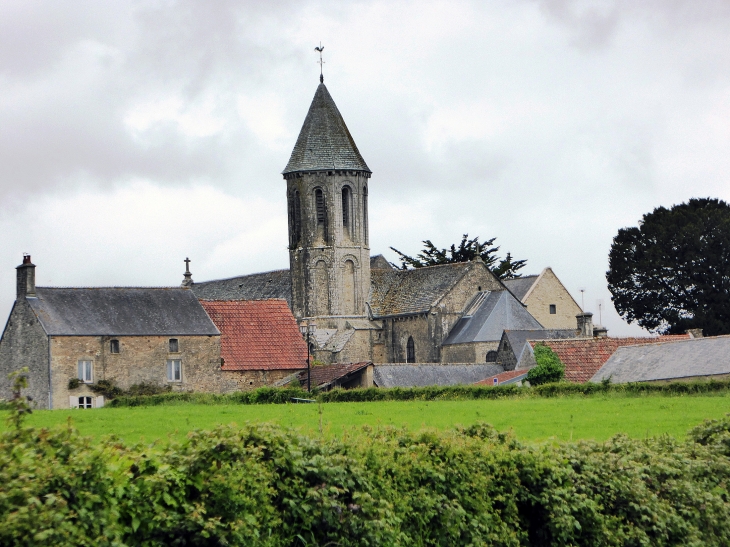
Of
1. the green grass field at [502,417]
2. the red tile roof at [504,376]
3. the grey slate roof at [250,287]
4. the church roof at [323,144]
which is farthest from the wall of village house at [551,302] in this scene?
the green grass field at [502,417]

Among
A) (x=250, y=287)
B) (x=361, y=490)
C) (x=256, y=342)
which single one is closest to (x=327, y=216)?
(x=250, y=287)

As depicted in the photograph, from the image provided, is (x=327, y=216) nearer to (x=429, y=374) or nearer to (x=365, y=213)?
(x=365, y=213)

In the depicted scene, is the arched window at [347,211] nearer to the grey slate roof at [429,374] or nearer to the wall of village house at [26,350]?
the grey slate roof at [429,374]

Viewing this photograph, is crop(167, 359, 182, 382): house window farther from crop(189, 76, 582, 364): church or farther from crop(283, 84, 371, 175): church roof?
crop(283, 84, 371, 175): church roof

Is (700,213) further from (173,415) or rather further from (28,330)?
(173,415)

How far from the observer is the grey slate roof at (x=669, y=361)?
134ft

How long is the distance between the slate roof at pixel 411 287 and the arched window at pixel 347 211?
3873 mm

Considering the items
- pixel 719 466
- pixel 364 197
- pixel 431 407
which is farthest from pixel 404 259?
pixel 719 466

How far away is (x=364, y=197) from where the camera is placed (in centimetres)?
7638

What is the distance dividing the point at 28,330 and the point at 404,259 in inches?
1742

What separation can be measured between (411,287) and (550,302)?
434 inches

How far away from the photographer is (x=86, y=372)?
5594cm

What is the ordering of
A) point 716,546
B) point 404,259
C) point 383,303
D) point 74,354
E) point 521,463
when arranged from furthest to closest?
point 404,259
point 383,303
point 74,354
point 716,546
point 521,463

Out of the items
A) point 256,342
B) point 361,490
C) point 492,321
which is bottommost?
point 361,490
